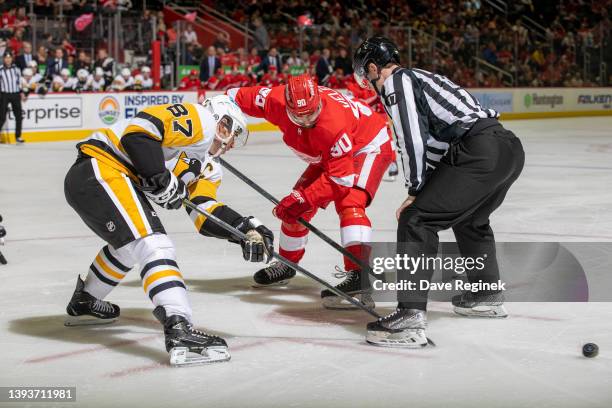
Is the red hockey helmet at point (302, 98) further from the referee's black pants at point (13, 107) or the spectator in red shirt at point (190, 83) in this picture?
the spectator in red shirt at point (190, 83)

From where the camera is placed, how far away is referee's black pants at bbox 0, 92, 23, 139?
1459cm

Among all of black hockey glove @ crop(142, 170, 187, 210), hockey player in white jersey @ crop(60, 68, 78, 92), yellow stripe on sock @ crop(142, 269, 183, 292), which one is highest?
black hockey glove @ crop(142, 170, 187, 210)

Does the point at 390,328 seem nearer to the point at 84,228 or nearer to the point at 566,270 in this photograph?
Result: the point at 566,270

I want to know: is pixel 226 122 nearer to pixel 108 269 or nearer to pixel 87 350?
pixel 108 269

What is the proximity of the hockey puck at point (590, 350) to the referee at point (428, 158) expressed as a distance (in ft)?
2.07

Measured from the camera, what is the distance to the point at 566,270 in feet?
18.9

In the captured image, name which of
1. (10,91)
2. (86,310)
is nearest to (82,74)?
(10,91)

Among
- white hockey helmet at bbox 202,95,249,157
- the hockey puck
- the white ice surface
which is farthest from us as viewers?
white hockey helmet at bbox 202,95,249,157

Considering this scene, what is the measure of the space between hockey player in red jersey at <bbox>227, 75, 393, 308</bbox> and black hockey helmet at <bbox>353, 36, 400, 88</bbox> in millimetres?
538

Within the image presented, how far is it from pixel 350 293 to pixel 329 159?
2.27ft

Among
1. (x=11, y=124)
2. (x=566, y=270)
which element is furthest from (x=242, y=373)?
(x=11, y=124)

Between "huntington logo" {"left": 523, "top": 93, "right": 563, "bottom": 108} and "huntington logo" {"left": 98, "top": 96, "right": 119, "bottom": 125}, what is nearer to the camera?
"huntington logo" {"left": 98, "top": 96, "right": 119, "bottom": 125}

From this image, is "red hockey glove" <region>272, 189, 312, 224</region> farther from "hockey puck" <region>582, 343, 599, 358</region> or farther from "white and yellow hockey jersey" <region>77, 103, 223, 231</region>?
"hockey puck" <region>582, 343, 599, 358</region>

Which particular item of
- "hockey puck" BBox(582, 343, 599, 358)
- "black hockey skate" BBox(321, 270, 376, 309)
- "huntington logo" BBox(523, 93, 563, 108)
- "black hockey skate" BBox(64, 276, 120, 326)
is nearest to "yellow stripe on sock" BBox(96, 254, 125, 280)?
"black hockey skate" BBox(64, 276, 120, 326)
